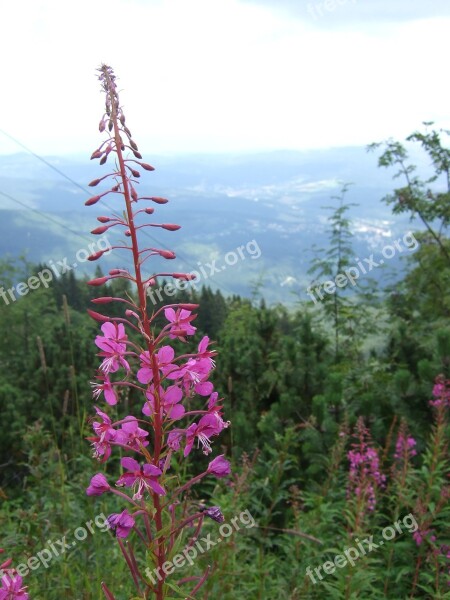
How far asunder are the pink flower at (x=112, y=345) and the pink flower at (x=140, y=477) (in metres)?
0.32

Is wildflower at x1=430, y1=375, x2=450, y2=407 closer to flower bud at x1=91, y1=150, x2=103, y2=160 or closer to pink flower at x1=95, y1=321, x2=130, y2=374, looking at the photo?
pink flower at x1=95, y1=321, x2=130, y2=374

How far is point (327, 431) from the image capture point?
5.50 metres

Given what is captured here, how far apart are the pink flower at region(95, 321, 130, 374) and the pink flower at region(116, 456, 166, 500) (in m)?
0.32

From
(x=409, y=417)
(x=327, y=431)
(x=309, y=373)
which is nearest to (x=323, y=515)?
(x=327, y=431)

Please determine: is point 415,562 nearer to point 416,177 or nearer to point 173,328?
point 173,328

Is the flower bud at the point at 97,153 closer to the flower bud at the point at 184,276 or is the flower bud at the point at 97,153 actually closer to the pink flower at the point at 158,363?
the flower bud at the point at 184,276

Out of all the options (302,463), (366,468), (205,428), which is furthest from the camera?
(302,463)

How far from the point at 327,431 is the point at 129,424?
4.00 meters

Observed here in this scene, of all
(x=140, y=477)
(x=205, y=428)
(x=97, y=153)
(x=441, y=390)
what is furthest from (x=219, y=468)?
(x=441, y=390)

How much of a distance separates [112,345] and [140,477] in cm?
43

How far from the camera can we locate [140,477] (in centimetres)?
175

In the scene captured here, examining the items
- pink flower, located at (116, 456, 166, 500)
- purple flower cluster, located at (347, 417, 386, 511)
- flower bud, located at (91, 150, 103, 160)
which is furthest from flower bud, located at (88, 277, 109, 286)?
purple flower cluster, located at (347, 417, 386, 511)

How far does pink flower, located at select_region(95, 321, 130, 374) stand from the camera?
1.87 metres

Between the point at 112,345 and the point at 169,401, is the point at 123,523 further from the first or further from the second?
the point at 112,345
